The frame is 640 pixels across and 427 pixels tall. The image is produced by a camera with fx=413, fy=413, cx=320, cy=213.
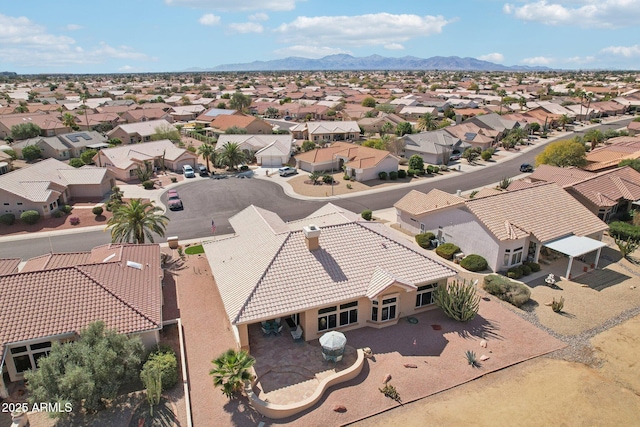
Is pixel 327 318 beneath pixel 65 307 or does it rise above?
beneath

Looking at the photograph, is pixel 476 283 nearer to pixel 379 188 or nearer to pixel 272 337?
pixel 272 337

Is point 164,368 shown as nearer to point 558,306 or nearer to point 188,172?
point 558,306

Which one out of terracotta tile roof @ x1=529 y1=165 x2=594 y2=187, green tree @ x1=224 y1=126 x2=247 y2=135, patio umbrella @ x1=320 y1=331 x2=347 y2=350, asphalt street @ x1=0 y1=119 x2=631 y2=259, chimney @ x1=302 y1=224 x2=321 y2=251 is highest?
chimney @ x1=302 y1=224 x2=321 y2=251

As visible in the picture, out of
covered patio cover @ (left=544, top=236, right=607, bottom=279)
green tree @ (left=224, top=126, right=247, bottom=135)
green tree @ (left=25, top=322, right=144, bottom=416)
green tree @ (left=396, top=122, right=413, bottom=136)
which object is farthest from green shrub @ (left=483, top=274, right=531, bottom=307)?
green tree @ (left=224, top=126, right=247, bottom=135)

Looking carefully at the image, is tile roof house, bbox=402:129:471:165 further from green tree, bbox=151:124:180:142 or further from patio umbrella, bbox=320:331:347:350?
patio umbrella, bbox=320:331:347:350

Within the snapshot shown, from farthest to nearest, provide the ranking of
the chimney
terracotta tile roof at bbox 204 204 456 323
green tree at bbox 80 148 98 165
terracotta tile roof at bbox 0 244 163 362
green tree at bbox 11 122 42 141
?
green tree at bbox 11 122 42 141 < green tree at bbox 80 148 98 165 < the chimney < terracotta tile roof at bbox 204 204 456 323 < terracotta tile roof at bbox 0 244 163 362

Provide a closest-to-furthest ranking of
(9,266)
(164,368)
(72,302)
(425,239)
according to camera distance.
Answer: (164,368) < (72,302) < (9,266) < (425,239)

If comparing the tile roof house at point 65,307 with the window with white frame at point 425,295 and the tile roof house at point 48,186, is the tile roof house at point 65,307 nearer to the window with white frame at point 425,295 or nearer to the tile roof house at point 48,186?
the window with white frame at point 425,295

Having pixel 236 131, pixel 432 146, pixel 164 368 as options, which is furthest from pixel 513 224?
pixel 236 131
